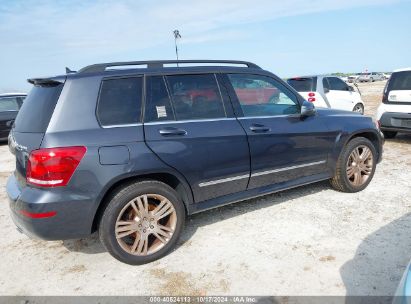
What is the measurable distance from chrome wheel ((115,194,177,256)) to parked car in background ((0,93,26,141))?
8922mm

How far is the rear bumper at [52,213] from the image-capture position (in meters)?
2.75

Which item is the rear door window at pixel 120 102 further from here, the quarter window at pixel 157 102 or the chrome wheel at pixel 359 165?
the chrome wheel at pixel 359 165

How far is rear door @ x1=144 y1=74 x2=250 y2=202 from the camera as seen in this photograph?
3.17 m

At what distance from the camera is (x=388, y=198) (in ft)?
14.5

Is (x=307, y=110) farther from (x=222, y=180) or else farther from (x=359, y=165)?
(x=222, y=180)

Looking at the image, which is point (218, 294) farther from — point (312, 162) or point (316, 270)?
point (312, 162)

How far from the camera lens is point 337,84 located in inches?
436

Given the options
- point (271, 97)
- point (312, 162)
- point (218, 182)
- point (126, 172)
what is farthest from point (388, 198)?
point (126, 172)

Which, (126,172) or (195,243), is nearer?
(126,172)

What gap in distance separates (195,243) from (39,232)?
150 centimetres

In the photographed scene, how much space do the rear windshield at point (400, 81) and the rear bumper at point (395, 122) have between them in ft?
2.03

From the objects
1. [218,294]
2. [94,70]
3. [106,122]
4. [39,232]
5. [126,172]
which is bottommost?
[218,294]

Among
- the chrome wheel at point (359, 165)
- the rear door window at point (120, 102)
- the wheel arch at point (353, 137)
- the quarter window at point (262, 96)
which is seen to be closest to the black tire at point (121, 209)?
the rear door window at point (120, 102)

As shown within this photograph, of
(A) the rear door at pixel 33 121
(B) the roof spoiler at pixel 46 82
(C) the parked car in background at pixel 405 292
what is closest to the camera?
(C) the parked car in background at pixel 405 292
